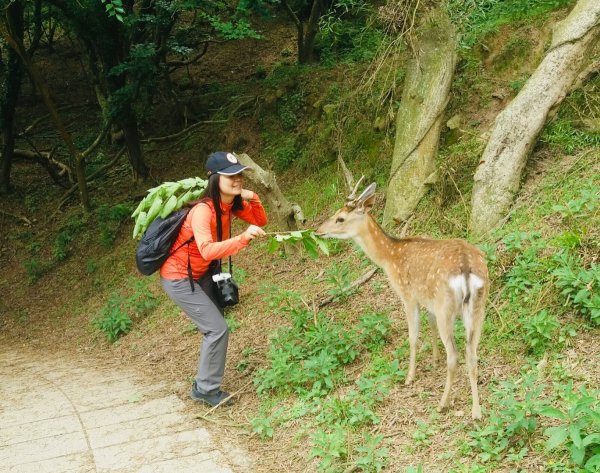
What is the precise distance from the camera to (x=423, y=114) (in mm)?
8156

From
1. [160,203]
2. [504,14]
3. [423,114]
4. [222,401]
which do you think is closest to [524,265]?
[222,401]

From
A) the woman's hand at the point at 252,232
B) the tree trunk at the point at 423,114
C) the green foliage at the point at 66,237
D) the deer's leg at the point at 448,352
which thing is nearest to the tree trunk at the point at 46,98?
the green foliage at the point at 66,237

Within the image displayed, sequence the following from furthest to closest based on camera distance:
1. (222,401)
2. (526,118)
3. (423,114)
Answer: (423,114)
(526,118)
(222,401)

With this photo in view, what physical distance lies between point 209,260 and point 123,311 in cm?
495

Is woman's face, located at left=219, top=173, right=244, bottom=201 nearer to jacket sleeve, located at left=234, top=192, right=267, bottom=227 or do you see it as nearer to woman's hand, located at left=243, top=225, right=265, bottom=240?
jacket sleeve, located at left=234, top=192, right=267, bottom=227

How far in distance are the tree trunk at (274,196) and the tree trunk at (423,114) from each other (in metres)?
1.52

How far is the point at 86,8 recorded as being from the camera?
11.5 meters

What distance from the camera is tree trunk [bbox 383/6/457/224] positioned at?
8.07m

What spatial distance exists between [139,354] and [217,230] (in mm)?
3620

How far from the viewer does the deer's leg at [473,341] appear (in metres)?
4.50

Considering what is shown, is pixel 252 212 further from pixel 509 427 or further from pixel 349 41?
pixel 349 41

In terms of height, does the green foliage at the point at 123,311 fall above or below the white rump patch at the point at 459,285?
below

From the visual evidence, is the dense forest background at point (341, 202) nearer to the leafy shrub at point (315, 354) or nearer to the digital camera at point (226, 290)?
the leafy shrub at point (315, 354)

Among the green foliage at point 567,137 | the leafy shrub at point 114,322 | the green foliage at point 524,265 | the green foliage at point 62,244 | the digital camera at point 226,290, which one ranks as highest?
the green foliage at point 567,137
